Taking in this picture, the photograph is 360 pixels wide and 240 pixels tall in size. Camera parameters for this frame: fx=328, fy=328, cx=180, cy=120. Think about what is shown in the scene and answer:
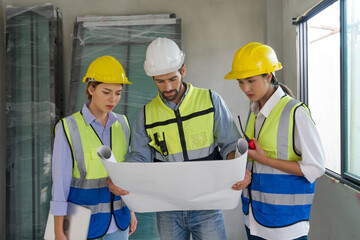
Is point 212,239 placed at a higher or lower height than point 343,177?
lower

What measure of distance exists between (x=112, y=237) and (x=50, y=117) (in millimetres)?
2318

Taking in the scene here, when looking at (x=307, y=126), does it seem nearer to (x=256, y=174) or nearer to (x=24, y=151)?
(x=256, y=174)

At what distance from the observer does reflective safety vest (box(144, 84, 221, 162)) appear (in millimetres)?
1685

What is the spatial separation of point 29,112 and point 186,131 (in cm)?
265

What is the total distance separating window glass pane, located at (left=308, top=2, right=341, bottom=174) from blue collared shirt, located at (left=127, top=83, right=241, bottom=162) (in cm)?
137

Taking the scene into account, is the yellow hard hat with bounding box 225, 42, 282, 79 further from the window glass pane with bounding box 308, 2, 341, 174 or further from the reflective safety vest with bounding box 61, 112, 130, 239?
the window glass pane with bounding box 308, 2, 341, 174

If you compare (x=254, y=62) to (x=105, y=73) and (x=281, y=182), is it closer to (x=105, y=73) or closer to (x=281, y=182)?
(x=281, y=182)

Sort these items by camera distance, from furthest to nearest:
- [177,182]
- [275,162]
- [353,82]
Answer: [353,82]
[275,162]
[177,182]

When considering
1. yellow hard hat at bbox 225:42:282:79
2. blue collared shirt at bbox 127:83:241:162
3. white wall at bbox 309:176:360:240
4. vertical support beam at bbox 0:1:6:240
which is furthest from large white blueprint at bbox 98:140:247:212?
vertical support beam at bbox 0:1:6:240

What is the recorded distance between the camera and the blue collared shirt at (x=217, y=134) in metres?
1.69

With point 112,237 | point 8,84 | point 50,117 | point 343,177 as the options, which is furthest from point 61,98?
point 343,177

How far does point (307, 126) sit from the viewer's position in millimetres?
1490

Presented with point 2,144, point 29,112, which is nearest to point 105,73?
point 29,112

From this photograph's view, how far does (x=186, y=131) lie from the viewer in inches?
66.4
